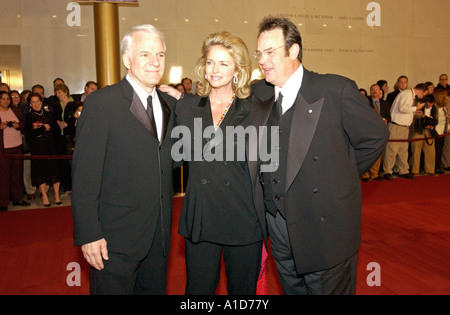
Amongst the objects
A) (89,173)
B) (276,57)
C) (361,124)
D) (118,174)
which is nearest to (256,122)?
(276,57)

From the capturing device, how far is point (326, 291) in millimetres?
2479

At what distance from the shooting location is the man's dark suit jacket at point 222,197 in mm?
2717

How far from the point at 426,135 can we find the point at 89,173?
897 centimetres

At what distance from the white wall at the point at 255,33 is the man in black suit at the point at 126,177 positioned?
9.08 m

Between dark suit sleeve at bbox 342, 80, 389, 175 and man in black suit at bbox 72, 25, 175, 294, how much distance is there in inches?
41.8

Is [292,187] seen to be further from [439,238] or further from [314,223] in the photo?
[439,238]

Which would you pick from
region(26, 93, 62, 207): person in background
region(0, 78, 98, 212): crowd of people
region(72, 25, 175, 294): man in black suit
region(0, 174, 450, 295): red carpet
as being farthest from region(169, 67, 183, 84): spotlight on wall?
region(72, 25, 175, 294): man in black suit

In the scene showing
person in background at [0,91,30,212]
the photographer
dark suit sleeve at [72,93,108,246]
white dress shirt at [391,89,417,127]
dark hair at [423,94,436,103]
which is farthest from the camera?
the photographer

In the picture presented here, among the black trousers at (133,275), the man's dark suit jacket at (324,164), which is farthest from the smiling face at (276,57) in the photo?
the black trousers at (133,275)

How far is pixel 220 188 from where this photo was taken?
2.72 metres

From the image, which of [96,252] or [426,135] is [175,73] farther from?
[96,252]

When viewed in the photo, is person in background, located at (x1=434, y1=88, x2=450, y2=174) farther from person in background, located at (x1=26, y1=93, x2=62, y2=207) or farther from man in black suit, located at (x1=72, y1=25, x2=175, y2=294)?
man in black suit, located at (x1=72, y1=25, x2=175, y2=294)

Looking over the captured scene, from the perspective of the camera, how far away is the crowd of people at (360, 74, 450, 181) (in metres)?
9.17

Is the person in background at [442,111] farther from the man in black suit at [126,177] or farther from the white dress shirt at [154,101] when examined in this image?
the man in black suit at [126,177]
